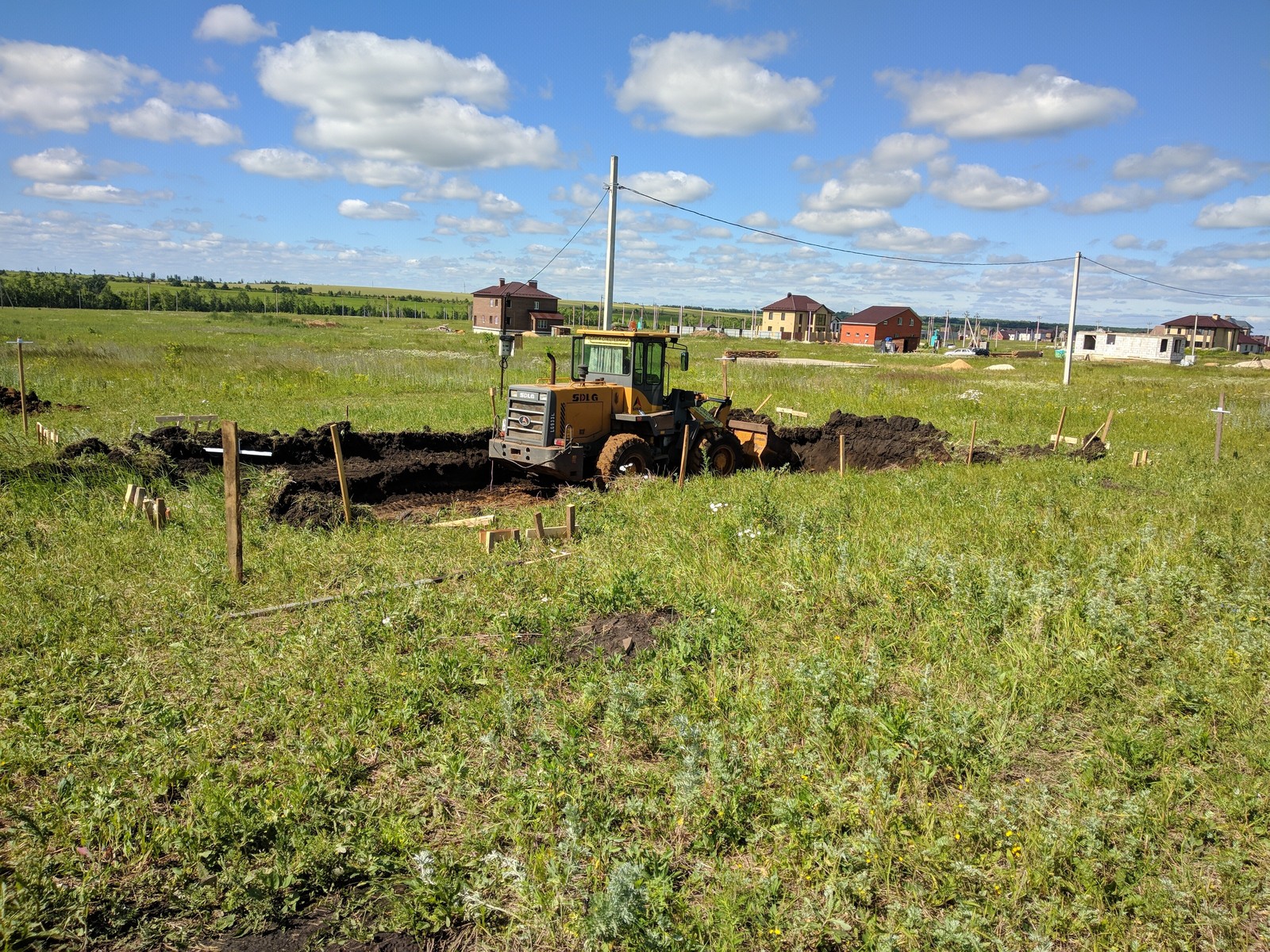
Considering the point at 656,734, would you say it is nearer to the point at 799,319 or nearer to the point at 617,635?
the point at 617,635

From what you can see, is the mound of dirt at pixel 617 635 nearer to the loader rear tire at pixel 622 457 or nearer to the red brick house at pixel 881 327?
the loader rear tire at pixel 622 457

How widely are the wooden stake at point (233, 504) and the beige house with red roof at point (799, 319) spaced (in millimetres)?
82748

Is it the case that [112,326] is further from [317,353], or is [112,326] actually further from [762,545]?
[762,545]

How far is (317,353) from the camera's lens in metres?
32.4

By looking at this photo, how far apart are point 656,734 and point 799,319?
8689 cm

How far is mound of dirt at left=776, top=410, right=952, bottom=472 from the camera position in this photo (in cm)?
1622

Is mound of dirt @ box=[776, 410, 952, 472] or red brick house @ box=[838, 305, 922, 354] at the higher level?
red brick house @ box=[838, 305, 922, 354]

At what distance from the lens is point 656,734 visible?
16.8 ft

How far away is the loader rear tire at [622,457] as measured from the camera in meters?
12.2

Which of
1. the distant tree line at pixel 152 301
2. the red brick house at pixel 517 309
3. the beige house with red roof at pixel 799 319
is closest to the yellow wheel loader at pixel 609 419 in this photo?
the red brick house at pixel 517 309

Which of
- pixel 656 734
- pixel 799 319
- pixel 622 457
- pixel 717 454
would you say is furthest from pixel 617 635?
pixel 799 319

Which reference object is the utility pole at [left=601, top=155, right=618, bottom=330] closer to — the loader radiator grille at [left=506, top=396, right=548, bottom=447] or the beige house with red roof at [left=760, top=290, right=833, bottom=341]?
the loader radiator grille at [left=506, top=396, right=548, bottom=447]

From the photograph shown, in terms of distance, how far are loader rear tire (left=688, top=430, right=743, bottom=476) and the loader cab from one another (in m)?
1.12

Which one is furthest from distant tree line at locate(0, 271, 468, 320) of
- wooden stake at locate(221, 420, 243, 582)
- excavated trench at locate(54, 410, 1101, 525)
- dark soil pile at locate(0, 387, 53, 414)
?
wooden stake at locate(221, 420, 243, 582)
